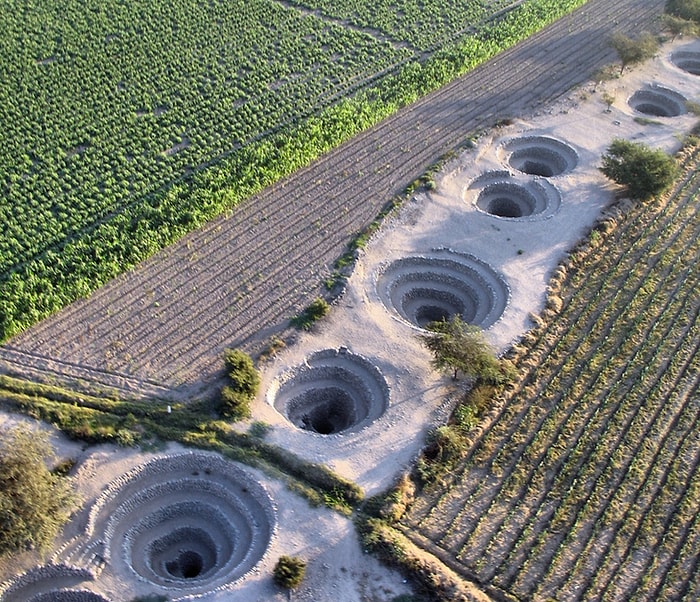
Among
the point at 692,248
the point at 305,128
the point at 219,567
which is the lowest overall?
the point at 219,567

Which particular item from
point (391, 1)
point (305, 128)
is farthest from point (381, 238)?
point (391, 1)

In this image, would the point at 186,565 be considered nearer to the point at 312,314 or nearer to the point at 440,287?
the point at 312,314

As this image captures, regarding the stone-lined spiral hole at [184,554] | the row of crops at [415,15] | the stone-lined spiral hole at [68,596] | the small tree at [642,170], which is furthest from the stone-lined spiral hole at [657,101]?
the stone-lined spiral hole at [68,596]

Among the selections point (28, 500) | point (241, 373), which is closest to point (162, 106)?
point (241, 373)

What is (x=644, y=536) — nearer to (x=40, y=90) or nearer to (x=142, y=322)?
(x=142, y=322)

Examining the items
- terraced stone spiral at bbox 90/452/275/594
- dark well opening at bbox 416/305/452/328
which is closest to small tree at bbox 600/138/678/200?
dark well opening at bbox 416/305/452/328

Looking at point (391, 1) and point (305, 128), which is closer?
point (305, 128)
